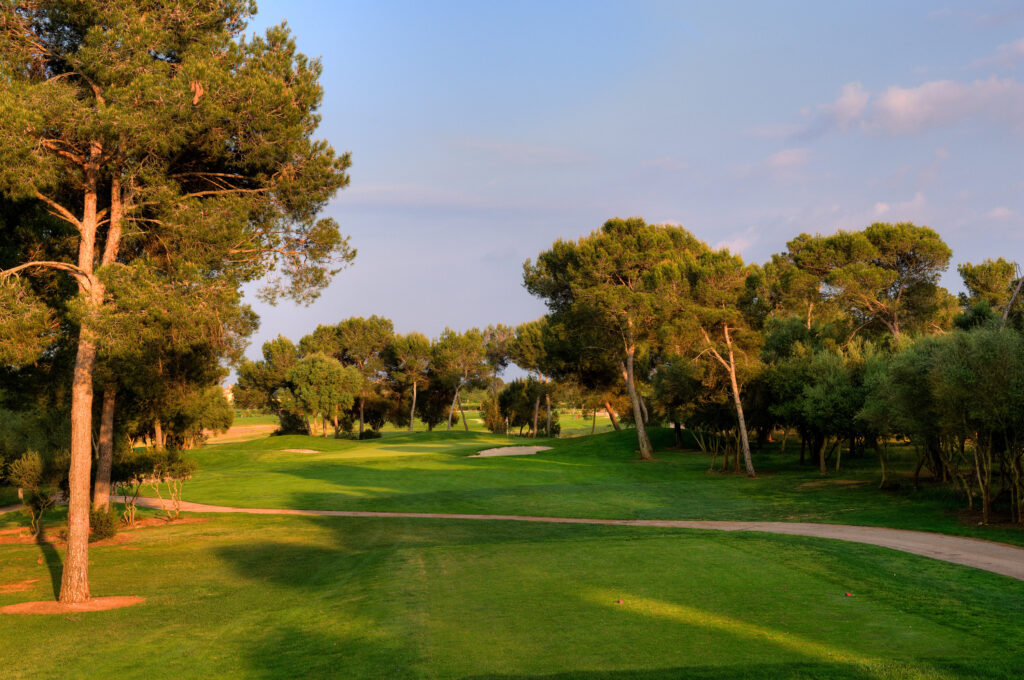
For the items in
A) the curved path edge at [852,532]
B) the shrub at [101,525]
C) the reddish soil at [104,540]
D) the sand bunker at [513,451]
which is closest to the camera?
the curved path edge at [852,532]

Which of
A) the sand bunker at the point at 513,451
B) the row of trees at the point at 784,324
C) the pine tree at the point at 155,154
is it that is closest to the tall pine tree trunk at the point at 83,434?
the pine tree at the point at 155,154

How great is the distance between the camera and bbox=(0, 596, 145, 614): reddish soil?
38.5ft

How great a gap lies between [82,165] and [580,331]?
3370 centimetres

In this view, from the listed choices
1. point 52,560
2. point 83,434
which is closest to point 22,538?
point 52,560

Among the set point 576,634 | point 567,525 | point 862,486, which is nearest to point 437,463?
point 567,525

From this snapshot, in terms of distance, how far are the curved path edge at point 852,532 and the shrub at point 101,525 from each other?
5574mm

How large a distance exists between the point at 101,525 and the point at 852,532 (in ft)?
71.2

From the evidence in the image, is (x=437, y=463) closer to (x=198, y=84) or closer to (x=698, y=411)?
(x=698, y=411)

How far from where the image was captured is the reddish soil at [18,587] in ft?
43.6

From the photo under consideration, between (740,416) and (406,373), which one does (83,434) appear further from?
(406,373)

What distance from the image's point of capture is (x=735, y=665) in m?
6.94

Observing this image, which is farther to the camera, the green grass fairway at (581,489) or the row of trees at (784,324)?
the row of trees at (784,324)

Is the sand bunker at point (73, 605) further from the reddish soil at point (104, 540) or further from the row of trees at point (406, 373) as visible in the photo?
the row of trees at point (406, 373)

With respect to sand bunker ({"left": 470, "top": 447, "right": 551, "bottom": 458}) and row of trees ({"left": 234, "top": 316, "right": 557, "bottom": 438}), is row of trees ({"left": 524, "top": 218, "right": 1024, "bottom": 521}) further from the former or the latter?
row of trees ({"left": 234, "top": 316, "right": 557, "bottom": 438})
